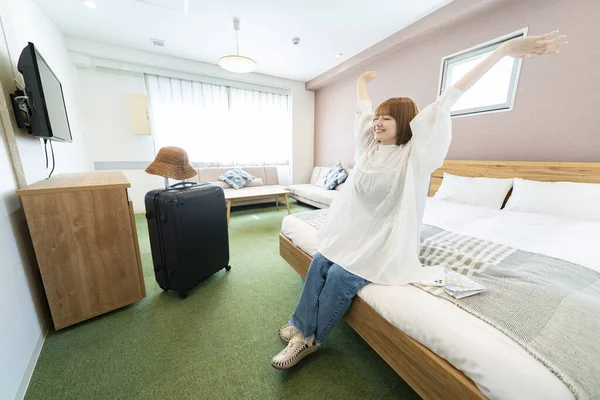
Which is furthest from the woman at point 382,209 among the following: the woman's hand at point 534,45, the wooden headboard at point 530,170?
the wooden headboard at point 530,170

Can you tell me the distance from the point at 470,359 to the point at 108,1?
3727 mm

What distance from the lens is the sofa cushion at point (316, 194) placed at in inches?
133

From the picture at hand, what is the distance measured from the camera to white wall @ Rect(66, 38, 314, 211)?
3.03 meters

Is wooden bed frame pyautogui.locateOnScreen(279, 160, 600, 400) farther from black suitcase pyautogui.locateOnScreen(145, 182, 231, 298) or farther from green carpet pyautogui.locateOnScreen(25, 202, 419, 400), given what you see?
black suitcase pyautogui.locateOnScreen(145, 182, 231, 298)

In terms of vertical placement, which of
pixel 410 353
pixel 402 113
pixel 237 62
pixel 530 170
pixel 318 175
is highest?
pixel 237 62

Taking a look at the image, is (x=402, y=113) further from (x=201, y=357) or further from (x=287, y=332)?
(x=201, y=357)

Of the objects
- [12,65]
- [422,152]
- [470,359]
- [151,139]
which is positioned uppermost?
[12,65]

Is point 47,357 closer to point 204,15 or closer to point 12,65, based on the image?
point 12,65

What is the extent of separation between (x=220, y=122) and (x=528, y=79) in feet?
13.5

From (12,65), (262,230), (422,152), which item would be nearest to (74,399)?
(422,152)

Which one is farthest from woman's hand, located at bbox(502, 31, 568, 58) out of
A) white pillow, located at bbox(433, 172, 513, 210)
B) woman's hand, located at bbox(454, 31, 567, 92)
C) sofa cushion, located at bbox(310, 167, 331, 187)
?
sofa cushion, located at bbox(310, 167, 331, 187)

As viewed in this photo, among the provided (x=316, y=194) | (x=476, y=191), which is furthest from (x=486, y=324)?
(x=316, y=194)

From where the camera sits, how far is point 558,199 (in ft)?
4.92

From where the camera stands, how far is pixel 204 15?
7.73 ft
